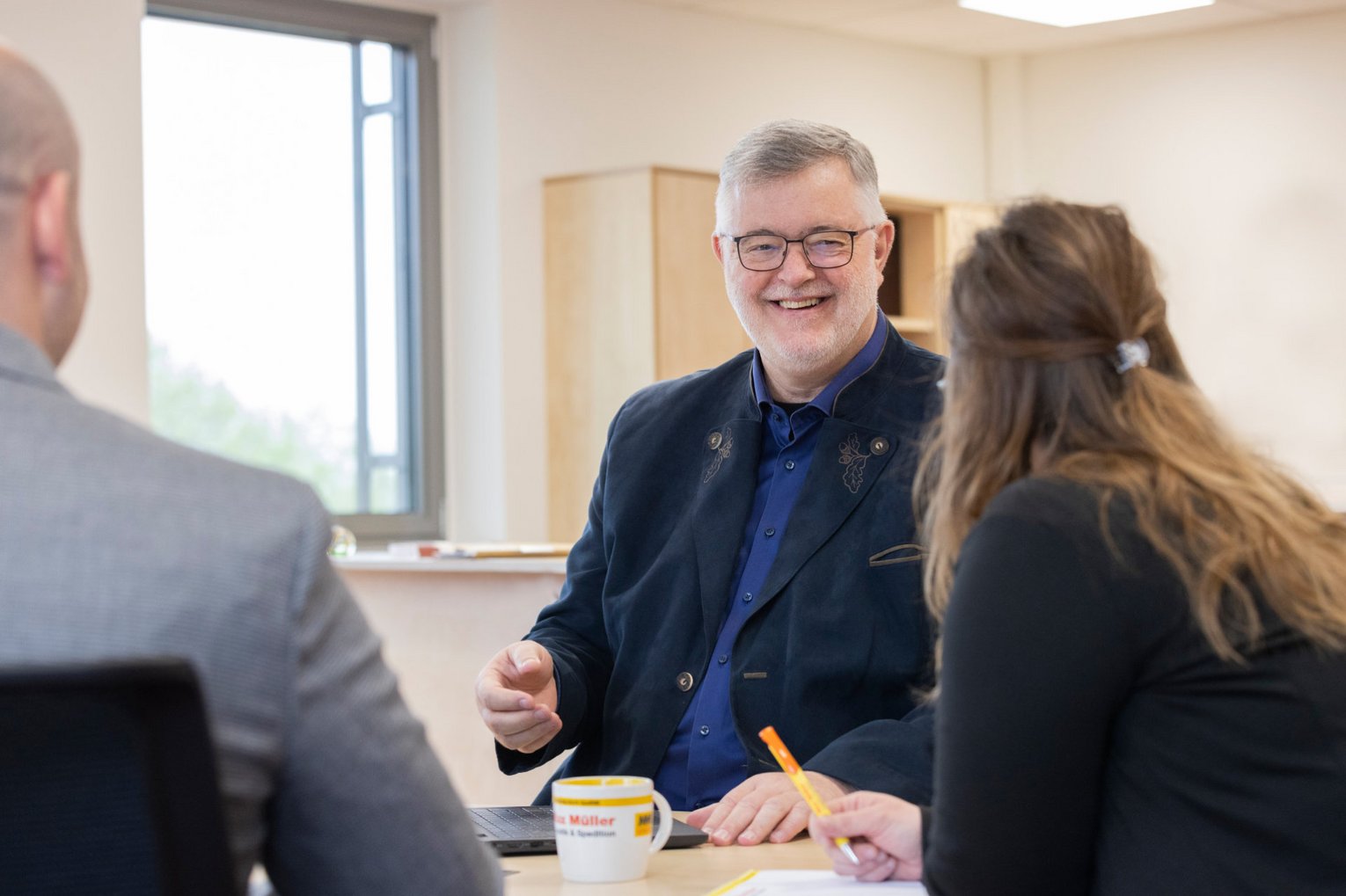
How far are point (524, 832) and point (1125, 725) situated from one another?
26.3 inches

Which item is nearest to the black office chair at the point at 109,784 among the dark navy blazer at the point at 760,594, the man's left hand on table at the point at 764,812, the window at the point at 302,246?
the man's left hand on table at the point at 764,812

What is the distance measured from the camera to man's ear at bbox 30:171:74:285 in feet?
3.11

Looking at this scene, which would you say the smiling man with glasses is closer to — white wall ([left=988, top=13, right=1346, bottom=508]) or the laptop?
the laptop

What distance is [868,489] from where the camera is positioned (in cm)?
210

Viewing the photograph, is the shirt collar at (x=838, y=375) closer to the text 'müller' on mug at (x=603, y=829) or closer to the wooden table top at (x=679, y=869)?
the wooden table top at (x=679, y=869)

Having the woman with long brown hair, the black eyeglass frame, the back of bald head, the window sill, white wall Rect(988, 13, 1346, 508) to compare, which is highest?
white wall Rect(988, 13, 1346, 508)

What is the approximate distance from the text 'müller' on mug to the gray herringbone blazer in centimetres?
52

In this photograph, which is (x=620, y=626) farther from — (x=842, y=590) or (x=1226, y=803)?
(x=1226, y=803)

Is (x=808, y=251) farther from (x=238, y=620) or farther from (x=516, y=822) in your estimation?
(x=238, y=620)

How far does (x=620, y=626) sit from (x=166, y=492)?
52.6 inches

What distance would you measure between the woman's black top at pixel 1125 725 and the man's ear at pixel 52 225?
73cm

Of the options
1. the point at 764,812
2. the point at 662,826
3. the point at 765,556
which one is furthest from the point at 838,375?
the point at 662,826

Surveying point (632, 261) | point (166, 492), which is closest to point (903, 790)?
point (166, 492)

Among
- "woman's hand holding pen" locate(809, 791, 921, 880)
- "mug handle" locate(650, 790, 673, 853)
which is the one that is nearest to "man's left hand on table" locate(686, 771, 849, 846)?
"mug handle" locate(650, 790, 673, 853)
